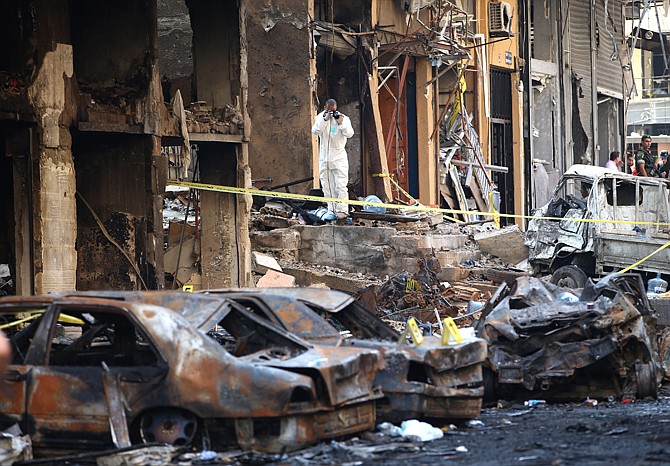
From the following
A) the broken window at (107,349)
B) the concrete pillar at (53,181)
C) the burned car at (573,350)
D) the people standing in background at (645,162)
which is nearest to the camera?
the broken window at (107,349)

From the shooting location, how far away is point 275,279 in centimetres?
1856

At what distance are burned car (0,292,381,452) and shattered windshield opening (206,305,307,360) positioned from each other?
0.04ft

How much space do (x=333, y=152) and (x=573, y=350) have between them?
1052cm

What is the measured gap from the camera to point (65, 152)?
571 inches

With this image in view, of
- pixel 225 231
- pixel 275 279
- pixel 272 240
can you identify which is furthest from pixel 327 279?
pixel 225 231

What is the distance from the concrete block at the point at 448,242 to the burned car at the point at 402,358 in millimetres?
10801

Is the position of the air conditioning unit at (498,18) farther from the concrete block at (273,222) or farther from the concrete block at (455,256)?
the concrete block at (273,222)

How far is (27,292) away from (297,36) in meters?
9.69

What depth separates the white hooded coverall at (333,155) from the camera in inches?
816

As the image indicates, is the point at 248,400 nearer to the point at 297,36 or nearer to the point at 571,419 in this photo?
the point at 571,419

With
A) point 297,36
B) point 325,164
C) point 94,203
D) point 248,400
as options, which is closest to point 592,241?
point 325,164

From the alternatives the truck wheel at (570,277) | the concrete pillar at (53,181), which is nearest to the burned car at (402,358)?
the concrete pillar at (53,181)

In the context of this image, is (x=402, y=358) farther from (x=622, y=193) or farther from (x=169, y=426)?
(x=622, y=193)

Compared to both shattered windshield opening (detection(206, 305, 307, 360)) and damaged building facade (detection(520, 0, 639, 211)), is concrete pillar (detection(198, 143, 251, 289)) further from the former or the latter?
damaged building facade (detection(520, 0, 639, 211))
